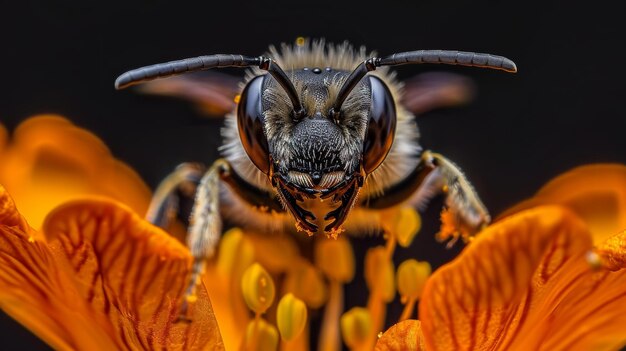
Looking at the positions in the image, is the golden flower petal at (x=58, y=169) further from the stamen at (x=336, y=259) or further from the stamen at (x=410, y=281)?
the stamen at (x=410, y=281)

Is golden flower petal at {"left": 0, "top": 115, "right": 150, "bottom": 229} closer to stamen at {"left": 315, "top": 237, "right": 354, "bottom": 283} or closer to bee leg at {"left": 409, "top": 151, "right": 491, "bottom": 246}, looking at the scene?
stamen at {"left": 315, "top": 237, "right": 354, "bottom": 283}

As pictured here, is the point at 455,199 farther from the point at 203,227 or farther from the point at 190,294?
the point at 190,294

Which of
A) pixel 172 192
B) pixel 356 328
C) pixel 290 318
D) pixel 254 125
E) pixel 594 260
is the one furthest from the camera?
pixel 172 192

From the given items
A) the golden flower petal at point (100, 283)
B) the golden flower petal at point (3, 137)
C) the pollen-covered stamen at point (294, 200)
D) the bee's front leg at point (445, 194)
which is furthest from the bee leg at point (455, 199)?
the golden flower petal at point (3, 137)

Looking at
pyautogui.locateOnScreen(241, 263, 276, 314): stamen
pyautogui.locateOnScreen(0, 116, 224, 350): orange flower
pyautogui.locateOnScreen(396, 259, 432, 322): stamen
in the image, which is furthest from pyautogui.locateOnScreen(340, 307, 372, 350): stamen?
pyautogui.locateOnScreen(0, 116, 224, 350): orange flower

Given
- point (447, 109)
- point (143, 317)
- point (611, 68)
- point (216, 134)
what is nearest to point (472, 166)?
point (447, 109)

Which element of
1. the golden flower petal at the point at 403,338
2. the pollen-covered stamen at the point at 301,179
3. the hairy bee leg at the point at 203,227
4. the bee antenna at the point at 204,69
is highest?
the bee antenna at the point at 204,69

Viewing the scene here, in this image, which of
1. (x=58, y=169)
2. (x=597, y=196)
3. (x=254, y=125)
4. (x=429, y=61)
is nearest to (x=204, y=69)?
(x=254, y=125)
